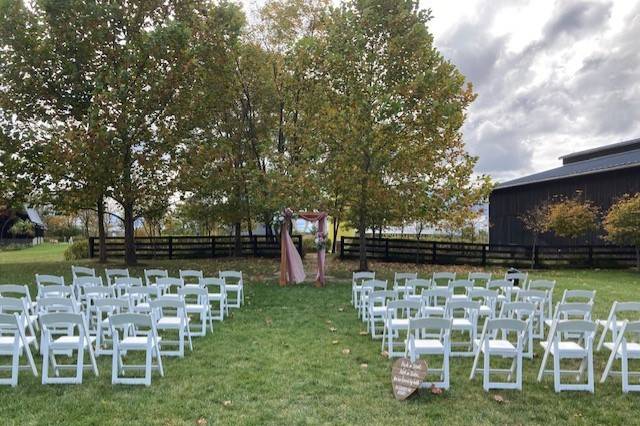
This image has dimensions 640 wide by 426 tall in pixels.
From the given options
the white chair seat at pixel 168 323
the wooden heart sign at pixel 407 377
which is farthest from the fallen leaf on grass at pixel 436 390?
the white chair seat at pixel 168 323

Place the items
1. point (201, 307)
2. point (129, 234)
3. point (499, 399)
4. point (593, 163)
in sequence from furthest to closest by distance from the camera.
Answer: point (593, 163), point (129, 234), point (201, 307), point (499, 399)

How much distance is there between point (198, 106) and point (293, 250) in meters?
6.56

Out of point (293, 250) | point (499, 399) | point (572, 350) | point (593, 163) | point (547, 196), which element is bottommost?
point (499, 399)

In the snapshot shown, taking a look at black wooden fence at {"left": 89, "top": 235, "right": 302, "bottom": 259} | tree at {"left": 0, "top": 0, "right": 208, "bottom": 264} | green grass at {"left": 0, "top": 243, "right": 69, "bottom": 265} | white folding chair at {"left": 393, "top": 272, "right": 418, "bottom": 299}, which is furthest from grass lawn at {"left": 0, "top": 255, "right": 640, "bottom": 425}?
green grass at {"left": 0, "top": 243, "right": 69, "bottom": 265}

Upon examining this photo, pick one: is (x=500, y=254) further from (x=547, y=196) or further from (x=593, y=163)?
(x=593, y=163)

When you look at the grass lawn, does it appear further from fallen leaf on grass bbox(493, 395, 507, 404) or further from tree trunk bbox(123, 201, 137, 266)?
tree trunk bbox(123, 201, 137, 266)

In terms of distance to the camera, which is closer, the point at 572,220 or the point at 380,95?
the point at 380,95

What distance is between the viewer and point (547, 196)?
2614 centimetres

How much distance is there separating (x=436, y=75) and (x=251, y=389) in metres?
13.1

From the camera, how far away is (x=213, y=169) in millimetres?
19641

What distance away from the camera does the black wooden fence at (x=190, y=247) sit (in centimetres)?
2348

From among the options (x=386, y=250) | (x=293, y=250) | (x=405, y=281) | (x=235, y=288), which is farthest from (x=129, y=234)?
(x=405, y=281)

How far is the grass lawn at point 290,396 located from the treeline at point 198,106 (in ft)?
29.8

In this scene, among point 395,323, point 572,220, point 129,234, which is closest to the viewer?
point 395,323
